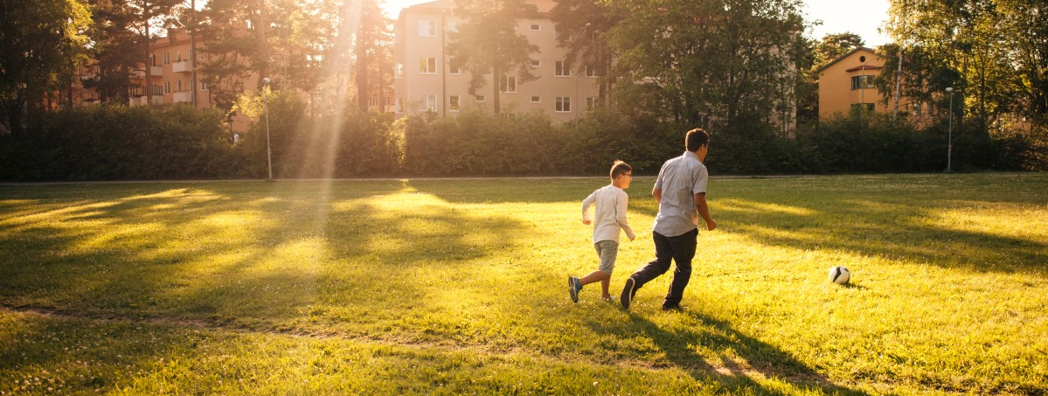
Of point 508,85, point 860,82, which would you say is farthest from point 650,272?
point 860,82

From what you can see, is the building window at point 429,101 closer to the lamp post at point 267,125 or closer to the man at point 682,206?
the lamp post at point 267,125

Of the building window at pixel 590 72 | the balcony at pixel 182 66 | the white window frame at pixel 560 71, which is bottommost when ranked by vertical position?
the building window at pixel 590 72

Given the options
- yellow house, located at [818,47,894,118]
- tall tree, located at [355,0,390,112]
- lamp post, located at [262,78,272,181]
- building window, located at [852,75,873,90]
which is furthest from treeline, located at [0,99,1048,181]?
yellow house, located at [818,47,894,118]

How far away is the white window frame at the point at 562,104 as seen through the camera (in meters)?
57.6

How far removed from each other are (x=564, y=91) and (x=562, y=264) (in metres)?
49.3

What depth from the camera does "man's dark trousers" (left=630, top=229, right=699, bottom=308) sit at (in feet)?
22.0

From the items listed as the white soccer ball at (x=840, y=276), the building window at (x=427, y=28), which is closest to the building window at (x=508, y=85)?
the building window at (x=427, y=28)

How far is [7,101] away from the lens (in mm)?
34812

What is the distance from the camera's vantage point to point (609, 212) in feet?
23.5

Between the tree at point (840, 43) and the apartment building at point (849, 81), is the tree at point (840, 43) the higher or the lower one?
the higher one

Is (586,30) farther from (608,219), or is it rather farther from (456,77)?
(608,219)

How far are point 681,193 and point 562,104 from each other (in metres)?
51.9

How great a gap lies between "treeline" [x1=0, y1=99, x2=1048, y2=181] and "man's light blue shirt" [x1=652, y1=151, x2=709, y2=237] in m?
29.2

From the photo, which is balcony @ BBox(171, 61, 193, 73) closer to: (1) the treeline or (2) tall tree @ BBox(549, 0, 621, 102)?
(1) the treeline
